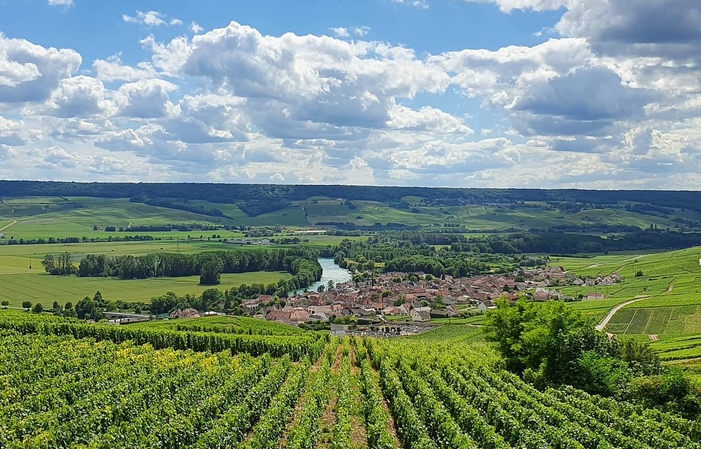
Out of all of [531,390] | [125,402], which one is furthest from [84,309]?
[531,390]

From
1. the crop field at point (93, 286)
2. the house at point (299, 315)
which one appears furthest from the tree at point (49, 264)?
the house at point (299, 315)

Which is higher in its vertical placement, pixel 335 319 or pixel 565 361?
pixel 565 361

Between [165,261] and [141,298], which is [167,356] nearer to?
[141,298]

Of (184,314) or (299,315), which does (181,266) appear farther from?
(299,315)

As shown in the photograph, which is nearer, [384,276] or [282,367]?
[282,367]

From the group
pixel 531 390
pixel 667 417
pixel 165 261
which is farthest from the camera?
pixel 165 261

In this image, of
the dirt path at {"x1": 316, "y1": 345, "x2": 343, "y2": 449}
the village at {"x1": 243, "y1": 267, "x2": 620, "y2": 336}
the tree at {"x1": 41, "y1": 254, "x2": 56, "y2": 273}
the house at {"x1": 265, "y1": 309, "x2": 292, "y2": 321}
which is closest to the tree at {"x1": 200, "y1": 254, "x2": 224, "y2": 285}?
the village at {"x1": 243, "y1": 267, "x2": 620, "y2": 336}

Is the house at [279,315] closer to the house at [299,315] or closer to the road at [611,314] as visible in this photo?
the house at [299,315]
